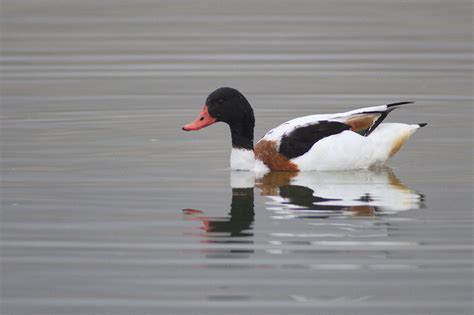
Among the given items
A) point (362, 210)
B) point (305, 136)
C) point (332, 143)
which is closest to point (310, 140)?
point (305, 136)

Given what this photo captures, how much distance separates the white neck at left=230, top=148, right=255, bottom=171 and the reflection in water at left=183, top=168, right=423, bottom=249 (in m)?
0.13

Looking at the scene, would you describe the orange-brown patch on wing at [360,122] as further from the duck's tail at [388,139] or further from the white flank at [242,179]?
the white flank at [242,179]

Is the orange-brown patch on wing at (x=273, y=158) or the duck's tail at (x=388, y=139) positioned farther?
the duck's tail at (x=388, y=139)

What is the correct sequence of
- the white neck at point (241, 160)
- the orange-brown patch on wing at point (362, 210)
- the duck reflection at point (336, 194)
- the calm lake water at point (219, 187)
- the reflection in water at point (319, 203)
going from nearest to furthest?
the calm lake water at point (219, 187)
the reflection in water at point (319, 203)
the orange-brown patch on wing at point (362, 210)
the duck reflection at point (336, 194)
the white neck at point (241, 160)

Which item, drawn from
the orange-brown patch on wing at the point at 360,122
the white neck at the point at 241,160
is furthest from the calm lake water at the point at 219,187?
the orange-brown patch on wing at the point at 360,122

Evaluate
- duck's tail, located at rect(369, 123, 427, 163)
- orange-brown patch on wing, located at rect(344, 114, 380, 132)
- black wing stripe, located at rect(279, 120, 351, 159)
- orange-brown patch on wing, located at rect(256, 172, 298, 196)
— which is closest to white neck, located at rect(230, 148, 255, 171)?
orange-brown patch on wing, located at rect(256, 172, 298, 196)

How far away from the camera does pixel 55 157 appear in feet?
44.0

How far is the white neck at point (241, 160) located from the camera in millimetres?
12883

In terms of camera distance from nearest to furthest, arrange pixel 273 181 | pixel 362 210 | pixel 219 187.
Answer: pixel 362 210 < pixel 219 187 < pixel 273 181

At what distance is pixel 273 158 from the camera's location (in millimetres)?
12797

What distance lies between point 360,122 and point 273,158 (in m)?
0.95

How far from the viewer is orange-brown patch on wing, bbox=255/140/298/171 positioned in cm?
1274

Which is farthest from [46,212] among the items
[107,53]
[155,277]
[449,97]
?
[107,53]

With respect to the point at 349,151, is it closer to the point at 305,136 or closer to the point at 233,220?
the point at 305,136
